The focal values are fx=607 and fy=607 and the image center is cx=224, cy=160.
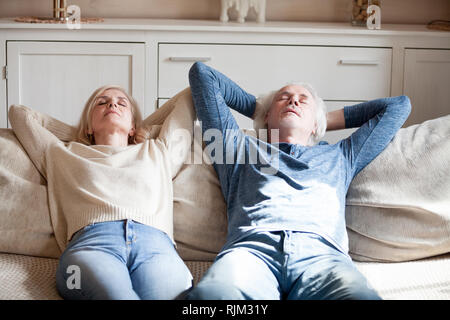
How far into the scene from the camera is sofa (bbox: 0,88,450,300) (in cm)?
172

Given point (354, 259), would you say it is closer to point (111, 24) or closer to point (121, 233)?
point (121, 233)

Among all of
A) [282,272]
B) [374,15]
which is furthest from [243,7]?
[282,272]

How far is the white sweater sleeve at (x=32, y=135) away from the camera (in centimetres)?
181

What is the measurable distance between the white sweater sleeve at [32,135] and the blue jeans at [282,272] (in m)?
0.64

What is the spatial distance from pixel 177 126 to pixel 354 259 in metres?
0.67

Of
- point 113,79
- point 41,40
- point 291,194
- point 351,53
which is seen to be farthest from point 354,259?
point 41,40

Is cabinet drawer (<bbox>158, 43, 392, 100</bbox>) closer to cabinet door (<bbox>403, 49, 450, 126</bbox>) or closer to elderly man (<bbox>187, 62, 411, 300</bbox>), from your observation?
cabinet door (<bbox>403, 49, 450, 126</bbox>)

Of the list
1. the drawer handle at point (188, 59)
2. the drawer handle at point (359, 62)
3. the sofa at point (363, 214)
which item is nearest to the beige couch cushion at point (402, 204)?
the sofa at point (363, 214)

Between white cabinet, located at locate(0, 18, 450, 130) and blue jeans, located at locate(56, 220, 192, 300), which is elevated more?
white cabinet, located at locate(0, 18, 450, 130)

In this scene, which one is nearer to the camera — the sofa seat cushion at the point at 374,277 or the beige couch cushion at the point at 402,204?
the sofa seat cushion at the point at 374,277

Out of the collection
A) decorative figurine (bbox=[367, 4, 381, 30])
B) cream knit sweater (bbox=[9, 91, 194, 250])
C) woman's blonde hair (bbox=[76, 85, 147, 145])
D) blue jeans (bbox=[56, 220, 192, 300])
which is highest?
decorative figurine (bbox=[367, 4, 381, 30])

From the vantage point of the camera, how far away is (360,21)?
329 cm

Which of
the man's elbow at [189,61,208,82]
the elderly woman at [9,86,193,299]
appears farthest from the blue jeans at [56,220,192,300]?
the man's elbow at [189,61,208,82]

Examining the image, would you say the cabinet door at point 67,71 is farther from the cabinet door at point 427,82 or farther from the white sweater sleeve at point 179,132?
the cabinet door at point 427,82
